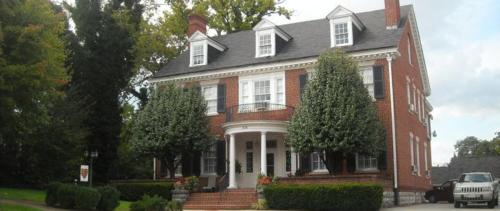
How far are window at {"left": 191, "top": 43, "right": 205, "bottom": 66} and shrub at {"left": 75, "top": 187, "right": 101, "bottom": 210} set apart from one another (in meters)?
14.9

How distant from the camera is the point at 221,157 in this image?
2964 centimetres

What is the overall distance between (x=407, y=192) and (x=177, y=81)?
44.4 feet

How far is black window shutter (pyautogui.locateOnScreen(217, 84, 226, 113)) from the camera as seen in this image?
30.3m

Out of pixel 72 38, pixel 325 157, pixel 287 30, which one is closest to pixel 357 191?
pixel 325 157

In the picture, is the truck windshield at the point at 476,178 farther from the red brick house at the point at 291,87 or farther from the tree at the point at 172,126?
the tree at the point at 172,126

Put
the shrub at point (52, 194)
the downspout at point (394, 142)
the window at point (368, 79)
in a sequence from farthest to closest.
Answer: the window at point (368, 79) → the downspout at point (394, 142) → the shrub at point (52, 194)

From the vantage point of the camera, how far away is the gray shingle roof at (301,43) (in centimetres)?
2767

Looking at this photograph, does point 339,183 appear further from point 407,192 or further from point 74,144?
point 74,144

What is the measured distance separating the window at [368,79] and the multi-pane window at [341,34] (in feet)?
6.70

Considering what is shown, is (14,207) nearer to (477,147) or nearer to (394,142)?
(394,142)

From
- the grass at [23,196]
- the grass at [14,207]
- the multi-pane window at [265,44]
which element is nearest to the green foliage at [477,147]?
the multi-pane window at [265,44]

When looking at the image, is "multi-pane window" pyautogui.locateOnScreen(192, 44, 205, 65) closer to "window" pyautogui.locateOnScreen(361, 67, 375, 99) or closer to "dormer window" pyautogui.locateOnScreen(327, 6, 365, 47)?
"dormer window" pyautogui.locateOnScreen(327, 6, 365, 47)

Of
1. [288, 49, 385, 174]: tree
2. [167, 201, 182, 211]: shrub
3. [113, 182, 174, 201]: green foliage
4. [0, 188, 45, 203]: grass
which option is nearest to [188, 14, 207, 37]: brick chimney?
[113, 182, 174, 201]: green foliage

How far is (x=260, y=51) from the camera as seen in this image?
30.2 metres
